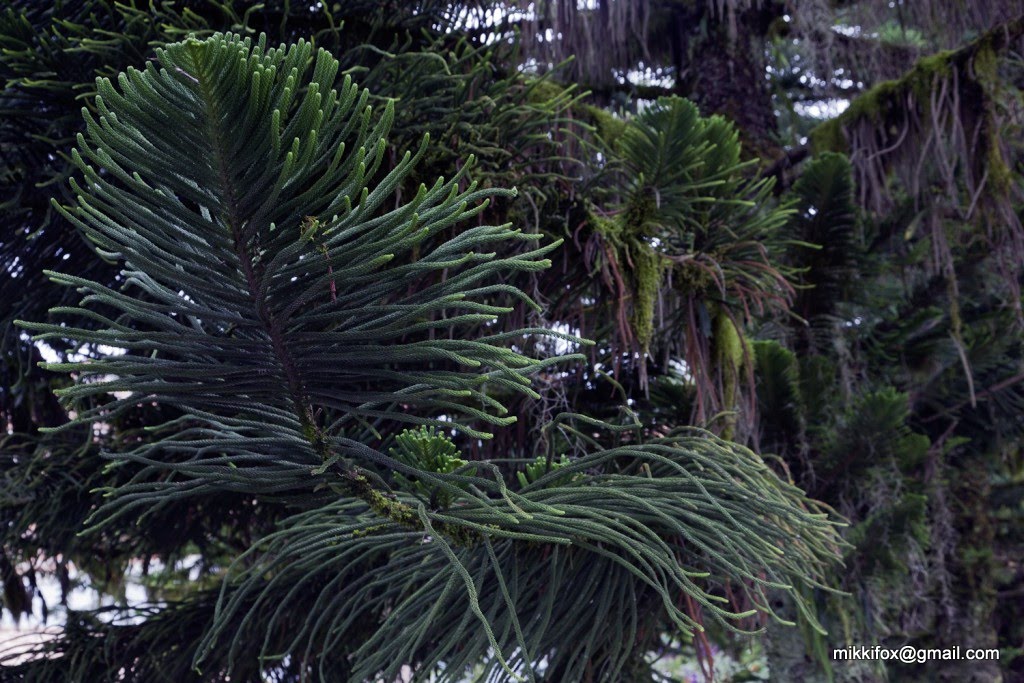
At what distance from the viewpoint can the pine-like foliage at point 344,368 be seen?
31.7 inches

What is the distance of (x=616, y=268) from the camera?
150 centimetres

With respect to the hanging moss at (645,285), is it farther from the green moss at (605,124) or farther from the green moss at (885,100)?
the green moss at (885,100)

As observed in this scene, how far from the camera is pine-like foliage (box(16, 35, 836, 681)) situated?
0.81m

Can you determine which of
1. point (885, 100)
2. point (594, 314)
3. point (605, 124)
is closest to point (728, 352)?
point (594, 314)

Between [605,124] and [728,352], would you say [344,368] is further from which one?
[605,124]

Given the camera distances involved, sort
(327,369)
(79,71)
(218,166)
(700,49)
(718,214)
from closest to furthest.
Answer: (218,166), (327,369), (79,71), (718,214), (700,49)

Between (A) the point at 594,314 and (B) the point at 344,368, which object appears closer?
(B) the point at 344,368

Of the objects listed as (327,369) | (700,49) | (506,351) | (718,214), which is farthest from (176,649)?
(700,49)

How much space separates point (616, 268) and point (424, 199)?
701 mm

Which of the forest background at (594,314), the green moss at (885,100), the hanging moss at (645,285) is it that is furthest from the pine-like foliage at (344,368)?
the green moss at (885,100)

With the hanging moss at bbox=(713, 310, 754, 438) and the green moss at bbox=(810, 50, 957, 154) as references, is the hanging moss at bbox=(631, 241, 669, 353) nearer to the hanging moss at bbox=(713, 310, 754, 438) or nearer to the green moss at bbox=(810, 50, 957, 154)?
the hanging moss at bbox=(713, 310, 754, 438)

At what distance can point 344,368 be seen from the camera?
944mm

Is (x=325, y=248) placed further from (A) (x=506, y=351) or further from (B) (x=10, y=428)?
(B) (x=10, y=428)

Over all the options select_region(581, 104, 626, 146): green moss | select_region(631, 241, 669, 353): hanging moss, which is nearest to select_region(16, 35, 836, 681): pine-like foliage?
select_region(631, 241, 669, 353): hanging moss
